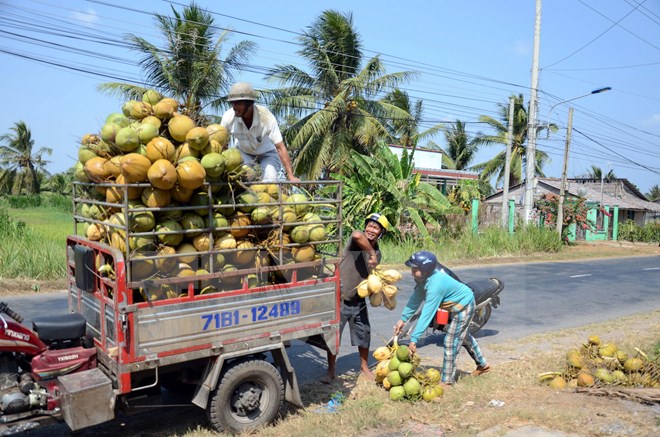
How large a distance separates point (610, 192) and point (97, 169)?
4854 centimetres

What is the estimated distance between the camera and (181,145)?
450 centimetres

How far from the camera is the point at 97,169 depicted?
4.46 meters

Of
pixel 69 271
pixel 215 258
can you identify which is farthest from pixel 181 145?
pixel 69 271

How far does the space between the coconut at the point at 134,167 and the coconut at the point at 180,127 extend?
41cm

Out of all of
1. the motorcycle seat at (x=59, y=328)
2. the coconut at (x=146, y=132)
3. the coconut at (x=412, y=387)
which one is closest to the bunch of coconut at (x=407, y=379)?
the coconut at (x=412, y=387)

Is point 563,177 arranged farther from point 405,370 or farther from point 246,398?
point 246,398

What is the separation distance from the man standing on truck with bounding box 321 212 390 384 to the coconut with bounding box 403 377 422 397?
0.90m

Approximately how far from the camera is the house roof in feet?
133

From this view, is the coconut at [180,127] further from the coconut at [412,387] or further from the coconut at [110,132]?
the coconut at [412,387]

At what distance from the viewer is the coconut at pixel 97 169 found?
4449 millimetres

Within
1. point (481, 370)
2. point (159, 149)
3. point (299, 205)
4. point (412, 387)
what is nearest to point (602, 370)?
point (481, 370)

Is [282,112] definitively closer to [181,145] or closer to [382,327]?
[382,327]


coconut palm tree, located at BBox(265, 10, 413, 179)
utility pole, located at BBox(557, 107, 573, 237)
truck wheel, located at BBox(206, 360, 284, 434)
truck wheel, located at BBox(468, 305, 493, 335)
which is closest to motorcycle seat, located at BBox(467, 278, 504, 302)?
truck wheel, located at BBox(468, 305, 493, 335)

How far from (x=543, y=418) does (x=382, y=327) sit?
13.7ft
